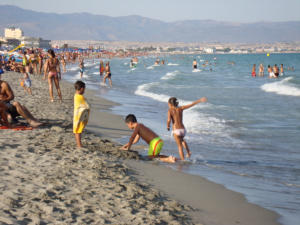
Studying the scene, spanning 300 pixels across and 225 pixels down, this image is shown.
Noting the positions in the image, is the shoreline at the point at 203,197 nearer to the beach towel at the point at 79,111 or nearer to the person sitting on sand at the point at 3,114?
the beach towel at the point at 79,111

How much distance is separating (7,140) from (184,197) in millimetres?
3144

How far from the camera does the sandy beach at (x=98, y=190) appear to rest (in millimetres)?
3800

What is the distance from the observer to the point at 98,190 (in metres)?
4.50

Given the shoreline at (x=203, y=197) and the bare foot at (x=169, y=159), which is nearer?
the shoreline at (x=203, y=197)

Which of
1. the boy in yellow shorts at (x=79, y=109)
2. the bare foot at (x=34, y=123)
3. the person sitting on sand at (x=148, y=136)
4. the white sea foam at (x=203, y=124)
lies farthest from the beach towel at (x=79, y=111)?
the white sea foam at (x=203, y=124)

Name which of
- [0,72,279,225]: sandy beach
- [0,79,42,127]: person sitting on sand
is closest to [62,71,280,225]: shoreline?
[0,72,279,225]: sandy beach

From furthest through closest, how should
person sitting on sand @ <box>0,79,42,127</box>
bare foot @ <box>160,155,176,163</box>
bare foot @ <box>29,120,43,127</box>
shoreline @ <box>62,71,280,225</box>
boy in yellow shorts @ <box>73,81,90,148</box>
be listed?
bare foot @ <box>29,120,43,127</box>, person sitting on sand @ <box>0,79,42,127</box>, bare foot @ <box>160,155,176,163</box>, boy in yellow shorts @ <box>73,81,90,148</box>, shoreline @ <box>62,71,280,225</box>

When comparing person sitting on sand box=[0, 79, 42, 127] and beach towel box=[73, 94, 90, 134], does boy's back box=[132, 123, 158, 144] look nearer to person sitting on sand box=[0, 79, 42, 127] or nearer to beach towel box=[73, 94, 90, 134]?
beach towel box=[73, 94, 90, 134]

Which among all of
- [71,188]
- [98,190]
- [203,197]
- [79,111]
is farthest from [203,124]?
[71,188]

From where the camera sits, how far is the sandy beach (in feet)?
12.5

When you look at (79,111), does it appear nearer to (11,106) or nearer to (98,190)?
(11,106)

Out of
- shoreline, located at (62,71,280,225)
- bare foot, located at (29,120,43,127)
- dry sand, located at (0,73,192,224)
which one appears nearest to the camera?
dry sand, located at (0,73,192,224)

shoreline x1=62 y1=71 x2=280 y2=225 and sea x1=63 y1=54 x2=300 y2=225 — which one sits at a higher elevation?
shoreline x1=62 y1=71 x2=280 y2=225

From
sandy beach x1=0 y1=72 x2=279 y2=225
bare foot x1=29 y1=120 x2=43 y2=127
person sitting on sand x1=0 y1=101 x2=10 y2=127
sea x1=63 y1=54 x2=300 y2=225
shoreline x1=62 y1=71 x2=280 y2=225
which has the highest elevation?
person sitting on sand x1=0 y1=101 x2=10 y2=127
